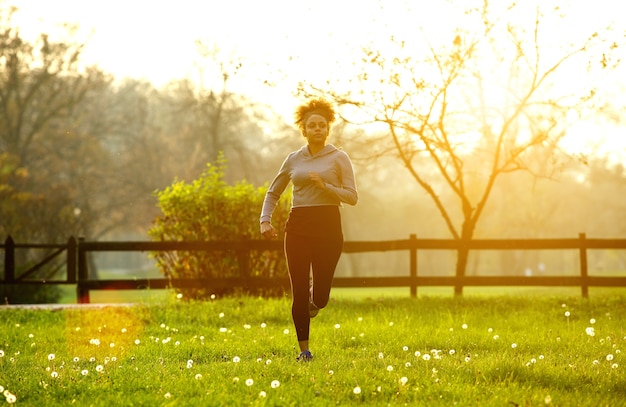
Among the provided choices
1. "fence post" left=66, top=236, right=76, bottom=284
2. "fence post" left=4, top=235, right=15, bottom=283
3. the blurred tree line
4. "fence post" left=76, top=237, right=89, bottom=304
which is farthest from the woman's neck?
the blurred tree line

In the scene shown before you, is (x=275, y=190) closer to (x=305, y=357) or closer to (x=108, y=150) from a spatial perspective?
(x=305, y=357)

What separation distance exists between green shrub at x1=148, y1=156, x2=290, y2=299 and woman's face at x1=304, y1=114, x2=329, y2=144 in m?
7.49

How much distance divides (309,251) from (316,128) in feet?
3.58

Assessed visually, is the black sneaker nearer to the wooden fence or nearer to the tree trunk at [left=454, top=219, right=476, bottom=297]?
the wooden fence

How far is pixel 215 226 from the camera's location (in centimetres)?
1515

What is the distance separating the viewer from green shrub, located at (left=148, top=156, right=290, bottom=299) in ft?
49.2

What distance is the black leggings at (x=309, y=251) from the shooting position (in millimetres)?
7215

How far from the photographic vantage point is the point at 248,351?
8.21 m

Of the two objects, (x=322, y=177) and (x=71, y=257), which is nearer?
(x=322, y=177)

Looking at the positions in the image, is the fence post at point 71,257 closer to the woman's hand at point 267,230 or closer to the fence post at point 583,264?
the fence post at point 583,264

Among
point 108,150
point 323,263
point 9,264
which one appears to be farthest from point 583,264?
point 108,150

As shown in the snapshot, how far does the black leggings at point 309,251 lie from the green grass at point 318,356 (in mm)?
527

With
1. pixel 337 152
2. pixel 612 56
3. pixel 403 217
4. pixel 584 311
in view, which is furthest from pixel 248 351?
pixel 403 217

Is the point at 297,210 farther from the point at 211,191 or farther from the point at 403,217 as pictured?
Answer: the point at 403,217
